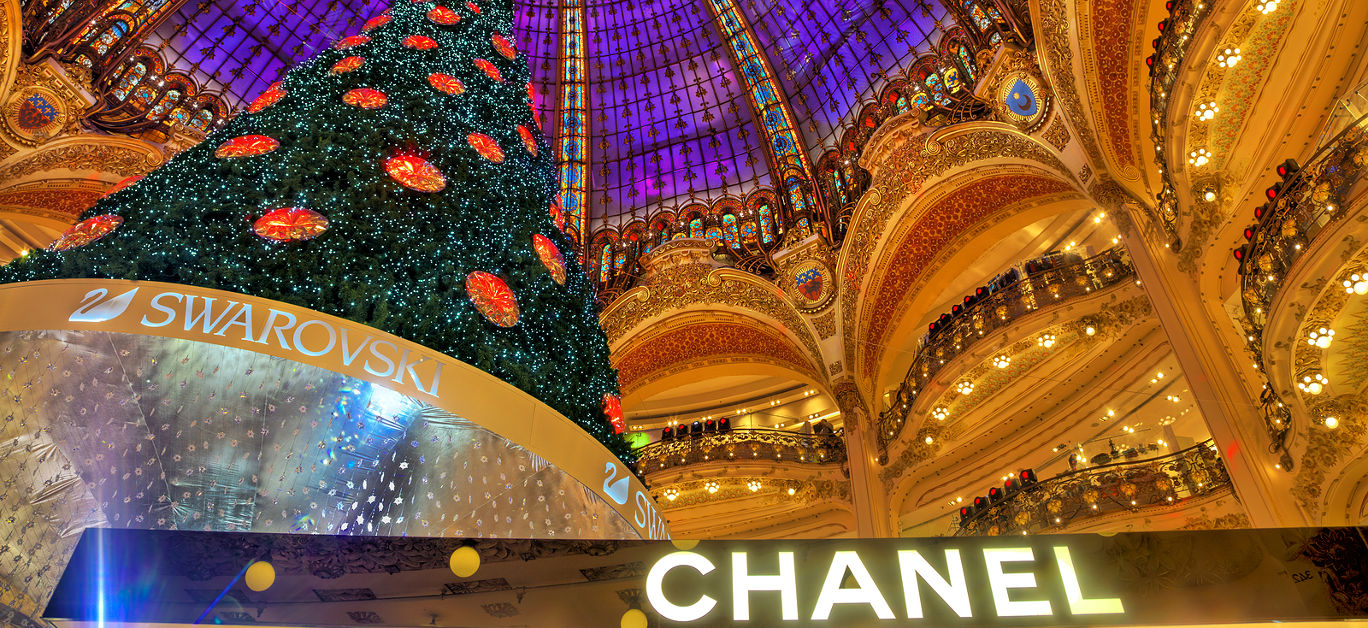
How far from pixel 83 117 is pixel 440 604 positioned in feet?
45.3

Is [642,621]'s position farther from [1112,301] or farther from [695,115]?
[695,115]

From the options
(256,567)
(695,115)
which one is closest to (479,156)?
(256,567)

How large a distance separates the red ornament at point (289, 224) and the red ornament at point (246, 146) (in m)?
0.55

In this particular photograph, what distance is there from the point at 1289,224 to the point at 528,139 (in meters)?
7.75

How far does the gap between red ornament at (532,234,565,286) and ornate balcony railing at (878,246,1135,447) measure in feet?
31.3

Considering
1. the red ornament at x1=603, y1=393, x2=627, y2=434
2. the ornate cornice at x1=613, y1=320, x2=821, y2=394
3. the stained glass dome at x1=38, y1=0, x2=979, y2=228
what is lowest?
the red ornament at x1=603, y1=393, x2=627, y2=434

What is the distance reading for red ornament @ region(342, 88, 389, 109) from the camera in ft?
14.6

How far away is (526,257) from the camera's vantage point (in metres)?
4.16

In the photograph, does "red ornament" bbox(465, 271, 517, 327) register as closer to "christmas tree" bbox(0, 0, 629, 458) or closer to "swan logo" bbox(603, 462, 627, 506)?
"christmas tree" bbox(0, 0, 629, 458)

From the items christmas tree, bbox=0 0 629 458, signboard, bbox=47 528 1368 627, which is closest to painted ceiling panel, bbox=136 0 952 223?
christmas tree, bbox=0 0 629 458

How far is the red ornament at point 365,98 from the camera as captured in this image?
4457mm

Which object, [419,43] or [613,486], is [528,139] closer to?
[419,43]

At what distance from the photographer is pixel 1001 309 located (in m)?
12.0

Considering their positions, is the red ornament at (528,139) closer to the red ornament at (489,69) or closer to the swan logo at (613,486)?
the red ornament at (489,69)
